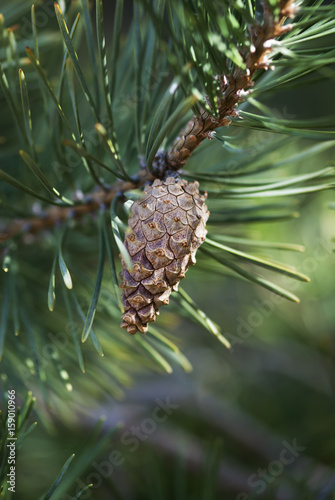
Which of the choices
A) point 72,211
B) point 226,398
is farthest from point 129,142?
point 226,398

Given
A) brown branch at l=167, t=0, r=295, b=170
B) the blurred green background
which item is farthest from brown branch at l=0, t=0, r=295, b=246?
the blurred green background

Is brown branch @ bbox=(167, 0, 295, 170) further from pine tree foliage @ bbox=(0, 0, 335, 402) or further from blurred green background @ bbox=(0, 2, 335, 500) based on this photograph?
blurred green background @ bbox=(0, 2, 335, 500)

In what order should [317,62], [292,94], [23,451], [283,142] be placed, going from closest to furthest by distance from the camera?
[317,62] → [283,142] → [23,451] → [292,94]

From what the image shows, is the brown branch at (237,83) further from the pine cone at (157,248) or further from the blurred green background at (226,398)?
the blurred green background at (226,398)

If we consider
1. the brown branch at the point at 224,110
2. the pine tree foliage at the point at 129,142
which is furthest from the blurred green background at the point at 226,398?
the brown branch at the point at 224,110

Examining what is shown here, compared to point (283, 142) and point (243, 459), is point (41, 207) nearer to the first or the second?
point (283, 142)

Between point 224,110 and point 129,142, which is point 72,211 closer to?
point 129,142

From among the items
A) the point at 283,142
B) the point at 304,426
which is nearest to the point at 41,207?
the point at 283,142
